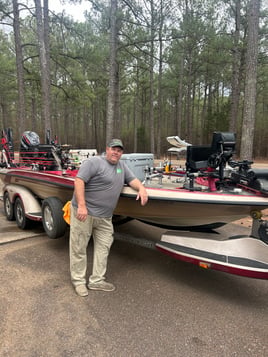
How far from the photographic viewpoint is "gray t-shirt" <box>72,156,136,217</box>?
2772 millimetres

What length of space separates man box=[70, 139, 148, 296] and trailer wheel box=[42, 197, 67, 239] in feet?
3.69

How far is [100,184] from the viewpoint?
9.30 ft

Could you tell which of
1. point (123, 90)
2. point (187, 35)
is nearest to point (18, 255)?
point (187, 35)

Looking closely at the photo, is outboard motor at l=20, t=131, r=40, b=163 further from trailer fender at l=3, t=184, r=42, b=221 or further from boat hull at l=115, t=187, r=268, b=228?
boat hull at l=115, t=187, r=268, b=228

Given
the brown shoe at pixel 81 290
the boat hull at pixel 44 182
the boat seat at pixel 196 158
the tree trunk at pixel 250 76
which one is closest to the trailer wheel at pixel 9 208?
the boat hull at pixel 44 182

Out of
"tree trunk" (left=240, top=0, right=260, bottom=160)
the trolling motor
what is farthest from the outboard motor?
"tree trunk" (left=240, top=0, right=260, bottom=160)

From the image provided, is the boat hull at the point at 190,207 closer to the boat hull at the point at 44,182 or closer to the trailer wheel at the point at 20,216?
the boat hull at the point at 44,182

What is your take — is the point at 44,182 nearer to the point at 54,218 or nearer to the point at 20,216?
the point at 54,218

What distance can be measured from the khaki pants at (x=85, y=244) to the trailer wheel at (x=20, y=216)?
2.17 metres

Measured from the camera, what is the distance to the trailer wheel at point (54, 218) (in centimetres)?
401

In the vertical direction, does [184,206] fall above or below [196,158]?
below

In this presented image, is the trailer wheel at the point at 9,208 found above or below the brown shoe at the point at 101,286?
above

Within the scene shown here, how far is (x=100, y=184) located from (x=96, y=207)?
262 millimetres

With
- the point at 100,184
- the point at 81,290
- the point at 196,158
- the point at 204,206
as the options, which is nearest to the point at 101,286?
the point at 81,290
